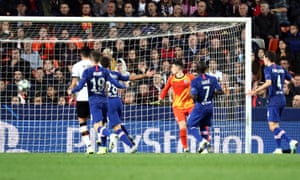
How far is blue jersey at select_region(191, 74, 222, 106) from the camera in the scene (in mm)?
17891

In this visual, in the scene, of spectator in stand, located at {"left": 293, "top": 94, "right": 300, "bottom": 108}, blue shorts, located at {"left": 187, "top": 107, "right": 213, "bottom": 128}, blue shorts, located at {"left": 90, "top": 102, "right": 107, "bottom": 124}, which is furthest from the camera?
spectator in stand, located at {"left": 293, "top": 94, "right": 300, "bottom": 108}

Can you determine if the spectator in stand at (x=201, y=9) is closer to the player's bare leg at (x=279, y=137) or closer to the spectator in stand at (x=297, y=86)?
the spectator in stand at (x=297, y=86)

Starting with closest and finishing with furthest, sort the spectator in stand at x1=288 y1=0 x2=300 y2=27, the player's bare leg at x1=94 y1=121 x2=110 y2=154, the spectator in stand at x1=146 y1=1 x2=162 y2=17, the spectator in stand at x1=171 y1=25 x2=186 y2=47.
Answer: the player's bare leg at x1=94 y1=121 x2=110 y2=154, the spectator in stand at x1=171 y1=25 x2=186 y2=47, the spectator in stand at x1=146 y1=1 x2=162 y2=17, the spectator in stand at x1=288 y1=0 x2=300 y2=27

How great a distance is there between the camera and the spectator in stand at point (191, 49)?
20.0m

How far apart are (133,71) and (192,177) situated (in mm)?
9487

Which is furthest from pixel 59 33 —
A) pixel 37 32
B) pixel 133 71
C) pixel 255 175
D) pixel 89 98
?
pixel 255 175

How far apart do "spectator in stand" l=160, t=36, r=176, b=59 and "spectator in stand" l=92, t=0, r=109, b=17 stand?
3.51 metres

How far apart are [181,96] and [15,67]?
12.2ft

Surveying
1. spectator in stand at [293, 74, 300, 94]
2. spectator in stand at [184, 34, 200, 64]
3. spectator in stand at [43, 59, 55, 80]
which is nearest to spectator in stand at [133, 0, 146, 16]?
spectator in stand at [184, 34, 200, 64]

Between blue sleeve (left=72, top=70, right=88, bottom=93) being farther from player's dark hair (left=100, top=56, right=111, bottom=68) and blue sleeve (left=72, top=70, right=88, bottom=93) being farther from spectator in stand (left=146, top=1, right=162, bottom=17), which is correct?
spectator in stand (left=146, top=1, right=162, bottom=17)

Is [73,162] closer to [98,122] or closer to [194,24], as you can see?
[98,122]

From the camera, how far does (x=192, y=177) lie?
11227 mm

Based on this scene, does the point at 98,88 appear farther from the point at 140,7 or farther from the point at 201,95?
the point at 140,7

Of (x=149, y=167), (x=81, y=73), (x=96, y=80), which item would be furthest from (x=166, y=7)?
(x=149, y=167)
